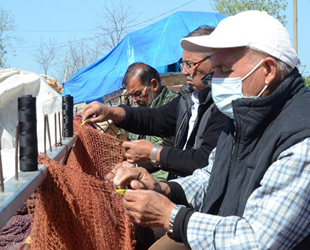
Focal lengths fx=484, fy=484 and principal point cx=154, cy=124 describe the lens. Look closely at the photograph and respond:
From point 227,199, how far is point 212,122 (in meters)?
1.03

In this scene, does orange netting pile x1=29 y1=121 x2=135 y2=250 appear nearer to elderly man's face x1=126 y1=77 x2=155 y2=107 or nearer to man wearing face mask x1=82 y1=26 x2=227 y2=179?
man wearing face mask x1=82 y1=26 x2=227 y2=179

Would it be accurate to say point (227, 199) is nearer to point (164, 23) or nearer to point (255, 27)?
point (255, 27)

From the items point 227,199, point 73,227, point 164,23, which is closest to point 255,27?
point 227,199

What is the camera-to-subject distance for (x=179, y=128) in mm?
3535

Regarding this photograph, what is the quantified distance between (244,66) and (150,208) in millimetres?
715

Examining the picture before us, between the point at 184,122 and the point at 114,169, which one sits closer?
the point at 114,169

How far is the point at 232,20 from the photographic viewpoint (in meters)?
2.12

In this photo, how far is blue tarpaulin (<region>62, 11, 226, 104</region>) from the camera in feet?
47.7

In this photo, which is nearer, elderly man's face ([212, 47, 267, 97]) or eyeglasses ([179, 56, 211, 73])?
elderly man's face ([212, 47, 267, 97])

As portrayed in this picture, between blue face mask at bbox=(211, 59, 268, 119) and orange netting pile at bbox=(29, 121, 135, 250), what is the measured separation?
0.69 metres

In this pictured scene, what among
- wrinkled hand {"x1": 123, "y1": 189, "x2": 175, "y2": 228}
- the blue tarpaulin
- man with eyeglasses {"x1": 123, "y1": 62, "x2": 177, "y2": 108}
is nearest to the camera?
wrinkled hand {"x1": 123, "y1": 189, "x2": 175, "y2": 228}

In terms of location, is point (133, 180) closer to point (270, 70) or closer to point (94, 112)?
point (270, 70)

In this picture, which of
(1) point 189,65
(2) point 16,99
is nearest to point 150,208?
(1) point 189,65

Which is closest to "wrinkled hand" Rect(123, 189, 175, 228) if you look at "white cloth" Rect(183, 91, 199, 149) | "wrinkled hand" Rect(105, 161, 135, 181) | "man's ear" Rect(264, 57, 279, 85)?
"man's ear" Rect(264, 57, 279, 85)
